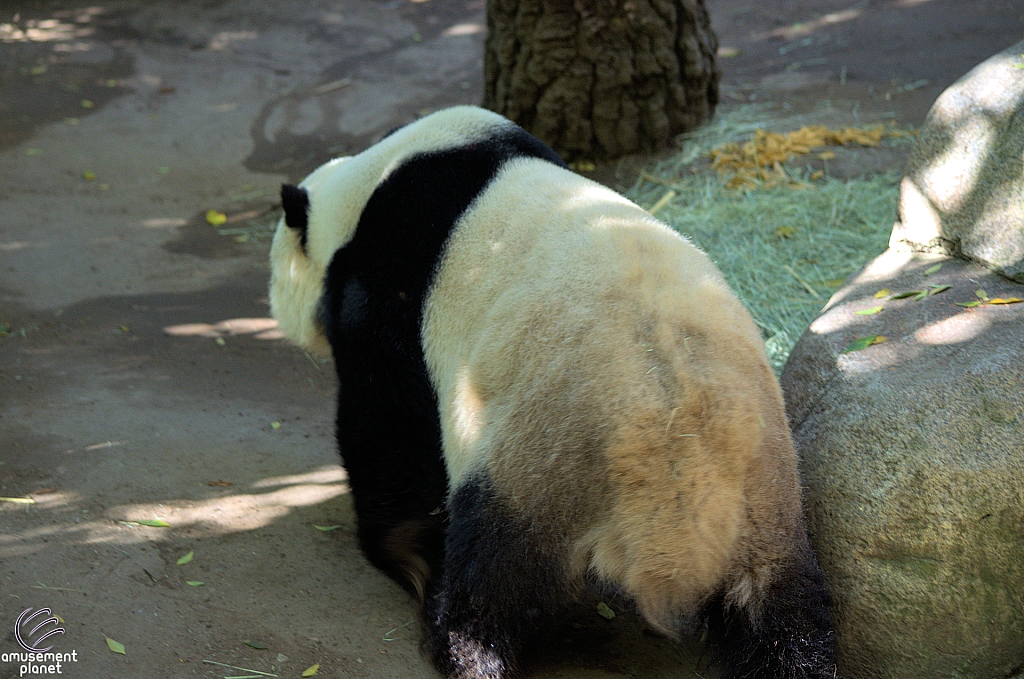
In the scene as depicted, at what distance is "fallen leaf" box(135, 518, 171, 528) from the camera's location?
11.1 feet

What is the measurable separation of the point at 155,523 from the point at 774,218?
390cm

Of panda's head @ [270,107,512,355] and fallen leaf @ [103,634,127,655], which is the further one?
panda's head @ [270,107,512,355]

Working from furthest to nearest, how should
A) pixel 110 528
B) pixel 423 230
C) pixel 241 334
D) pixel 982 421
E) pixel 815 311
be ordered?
pixel 241 334 → pixel 815 311 → pixel 110 528 → pixel 423 230 → pixel 982 421

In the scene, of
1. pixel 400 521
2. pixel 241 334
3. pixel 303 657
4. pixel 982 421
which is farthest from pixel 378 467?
pixel 241 334

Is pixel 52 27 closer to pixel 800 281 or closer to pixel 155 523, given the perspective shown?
pixel 155 523

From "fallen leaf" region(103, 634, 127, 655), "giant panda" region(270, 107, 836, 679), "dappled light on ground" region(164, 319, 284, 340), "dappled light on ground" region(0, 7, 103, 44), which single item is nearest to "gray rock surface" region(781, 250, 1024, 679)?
"giant panda" region(270, 107, 836, 679)

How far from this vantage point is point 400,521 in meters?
3.25

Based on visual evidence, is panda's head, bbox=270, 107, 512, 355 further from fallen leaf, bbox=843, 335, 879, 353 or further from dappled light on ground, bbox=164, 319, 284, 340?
dappled light on ground, bbox=164, 319, 284, 340

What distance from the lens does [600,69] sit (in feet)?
20.4

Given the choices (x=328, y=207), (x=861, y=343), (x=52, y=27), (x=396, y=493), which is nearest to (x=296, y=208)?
(x=328, y=207)

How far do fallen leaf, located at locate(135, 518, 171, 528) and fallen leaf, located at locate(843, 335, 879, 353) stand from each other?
263 cm

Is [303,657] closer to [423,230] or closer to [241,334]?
[423,230]

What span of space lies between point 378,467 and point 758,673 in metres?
1.48

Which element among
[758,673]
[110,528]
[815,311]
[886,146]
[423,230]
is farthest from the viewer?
[886,146]
